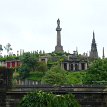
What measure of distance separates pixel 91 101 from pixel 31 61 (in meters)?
85.4

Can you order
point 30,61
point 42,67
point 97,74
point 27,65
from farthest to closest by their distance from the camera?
1. point 30,61
2. point 27,65
3. point 42,67
4. point 97,74

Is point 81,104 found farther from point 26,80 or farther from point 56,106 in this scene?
point 26,80

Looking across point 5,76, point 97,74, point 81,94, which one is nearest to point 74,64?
point 97,74

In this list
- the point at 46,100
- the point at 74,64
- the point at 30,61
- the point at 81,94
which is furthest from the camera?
the point at 74,64

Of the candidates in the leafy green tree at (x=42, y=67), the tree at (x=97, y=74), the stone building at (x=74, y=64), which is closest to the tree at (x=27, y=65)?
the leafy green tree at (x=42, y=67)

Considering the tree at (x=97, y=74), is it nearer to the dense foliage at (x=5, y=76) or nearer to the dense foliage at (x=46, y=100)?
the dense foliage at (x=5, y=76)

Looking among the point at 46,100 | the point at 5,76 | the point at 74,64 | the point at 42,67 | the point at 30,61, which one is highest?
the point at 30,61

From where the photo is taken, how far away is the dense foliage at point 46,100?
2664 cm

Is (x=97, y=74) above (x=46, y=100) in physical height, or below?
above

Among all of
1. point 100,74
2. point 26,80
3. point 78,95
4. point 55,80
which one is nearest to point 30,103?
point 78,95

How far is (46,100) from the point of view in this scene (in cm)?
2669

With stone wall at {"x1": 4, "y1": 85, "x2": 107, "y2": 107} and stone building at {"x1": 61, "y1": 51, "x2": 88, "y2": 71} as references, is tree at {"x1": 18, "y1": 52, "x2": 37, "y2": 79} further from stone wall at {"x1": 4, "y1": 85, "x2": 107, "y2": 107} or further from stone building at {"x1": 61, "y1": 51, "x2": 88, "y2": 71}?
stone wall at {"x1": 4, "y1": 85, "x2": 107, "y2": 107}

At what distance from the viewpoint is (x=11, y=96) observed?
29141mm

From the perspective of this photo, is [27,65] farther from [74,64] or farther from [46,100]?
[46,100]
